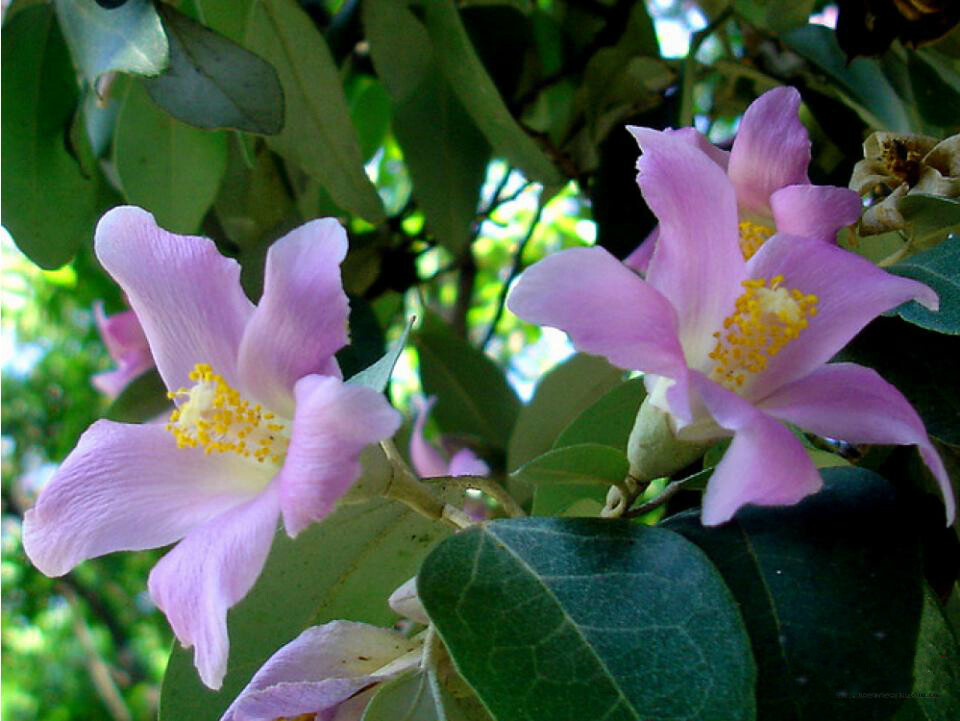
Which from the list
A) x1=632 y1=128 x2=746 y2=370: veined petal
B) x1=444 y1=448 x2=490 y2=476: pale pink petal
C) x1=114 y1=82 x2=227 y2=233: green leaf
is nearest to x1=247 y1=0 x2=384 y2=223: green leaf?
x1=114 y1=82 x2=227 y2=233: green leaf

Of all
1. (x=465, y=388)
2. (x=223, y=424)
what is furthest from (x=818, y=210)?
(x=465, y=388)

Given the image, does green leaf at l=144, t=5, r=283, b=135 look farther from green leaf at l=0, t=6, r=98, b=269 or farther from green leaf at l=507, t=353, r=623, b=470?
green leaf at l=507, t=353, r=623, b=470

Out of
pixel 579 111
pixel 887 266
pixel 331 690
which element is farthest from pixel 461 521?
pixel 579 111

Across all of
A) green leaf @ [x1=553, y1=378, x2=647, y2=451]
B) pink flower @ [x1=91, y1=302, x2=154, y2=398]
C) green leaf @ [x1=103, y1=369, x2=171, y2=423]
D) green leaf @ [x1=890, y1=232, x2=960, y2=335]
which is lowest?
pink flower @ [x1=91, y1=302, x2=154, y2=398]

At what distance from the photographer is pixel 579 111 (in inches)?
43.7

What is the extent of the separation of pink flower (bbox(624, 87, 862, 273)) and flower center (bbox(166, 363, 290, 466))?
23 cm

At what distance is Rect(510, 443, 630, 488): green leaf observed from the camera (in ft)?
1.62

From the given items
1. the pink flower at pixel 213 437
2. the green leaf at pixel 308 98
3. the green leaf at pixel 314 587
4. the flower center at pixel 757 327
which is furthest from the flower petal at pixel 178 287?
the green leaf at pixel 308 98

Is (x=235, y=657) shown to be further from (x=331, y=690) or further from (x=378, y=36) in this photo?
(x=378, y=36)

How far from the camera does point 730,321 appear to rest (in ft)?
1.50

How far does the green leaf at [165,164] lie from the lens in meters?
0.90

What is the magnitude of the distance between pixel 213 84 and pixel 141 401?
38 centimetres

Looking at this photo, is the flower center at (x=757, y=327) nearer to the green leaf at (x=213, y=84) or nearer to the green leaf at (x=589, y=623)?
the green leaf at (x=589, y=623)

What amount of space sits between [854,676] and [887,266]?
0.22 metres
